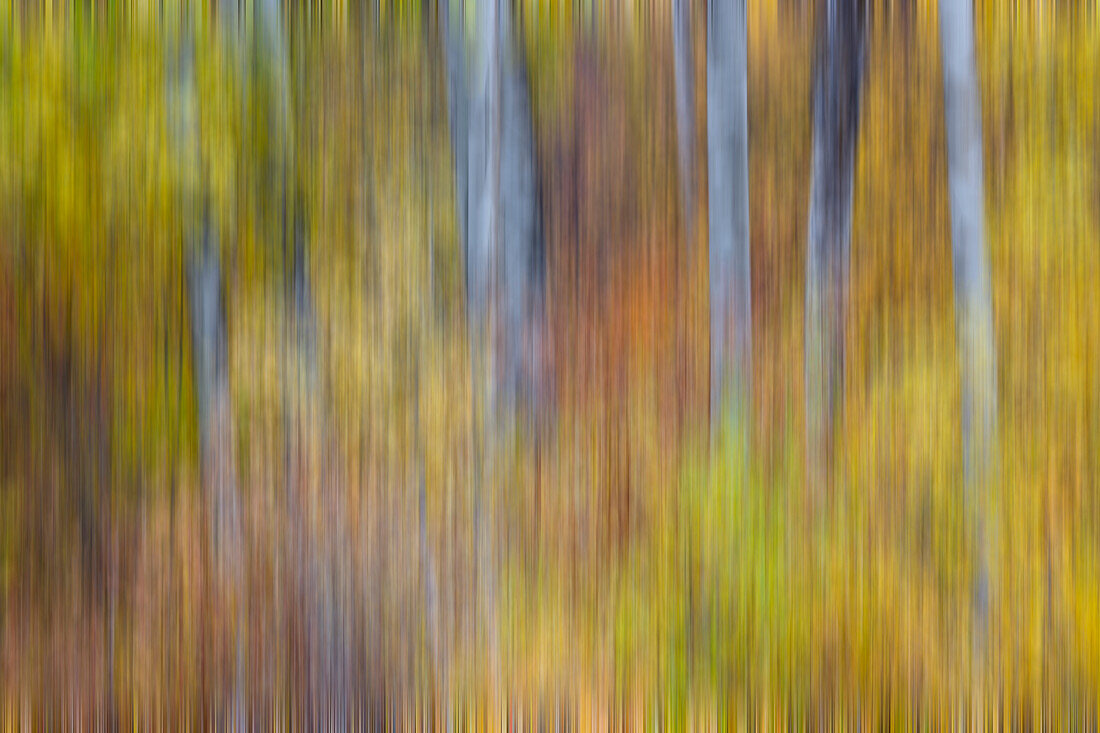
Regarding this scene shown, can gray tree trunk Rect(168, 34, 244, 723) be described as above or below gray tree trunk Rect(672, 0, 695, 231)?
below

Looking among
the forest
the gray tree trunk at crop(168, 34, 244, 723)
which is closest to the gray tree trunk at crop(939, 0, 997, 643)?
the forest

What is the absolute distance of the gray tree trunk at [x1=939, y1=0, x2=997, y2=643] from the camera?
106 centimetres

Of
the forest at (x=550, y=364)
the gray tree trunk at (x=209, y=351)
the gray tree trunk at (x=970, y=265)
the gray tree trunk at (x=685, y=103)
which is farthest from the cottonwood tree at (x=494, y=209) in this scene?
the gray tree trunk at (x=970, y=265)

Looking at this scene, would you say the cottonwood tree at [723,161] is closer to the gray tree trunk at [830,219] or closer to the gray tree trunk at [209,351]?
the gray tree trunk at [830,219]

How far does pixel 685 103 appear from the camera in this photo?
1.10 meters

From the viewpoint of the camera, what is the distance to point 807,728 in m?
1.07

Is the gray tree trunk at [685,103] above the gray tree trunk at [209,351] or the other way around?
above

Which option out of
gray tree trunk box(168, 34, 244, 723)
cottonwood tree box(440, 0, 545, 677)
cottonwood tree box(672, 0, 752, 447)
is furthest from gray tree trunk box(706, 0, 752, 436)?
gray tree trunk box(168, 34, 244, 723)

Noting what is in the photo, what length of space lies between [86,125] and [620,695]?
2.88ft

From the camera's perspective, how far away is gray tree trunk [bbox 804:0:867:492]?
42.3 inches

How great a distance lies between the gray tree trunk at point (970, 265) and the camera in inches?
41.6

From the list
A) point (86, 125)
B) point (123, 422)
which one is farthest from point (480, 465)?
point (86, 125)

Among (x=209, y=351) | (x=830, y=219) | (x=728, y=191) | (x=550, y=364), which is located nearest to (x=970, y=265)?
(x=830, y=219)

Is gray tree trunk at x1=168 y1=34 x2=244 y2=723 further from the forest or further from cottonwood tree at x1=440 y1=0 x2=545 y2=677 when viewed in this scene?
cottonwood tree at x1=440 y1=0 x2=545 y2=677
